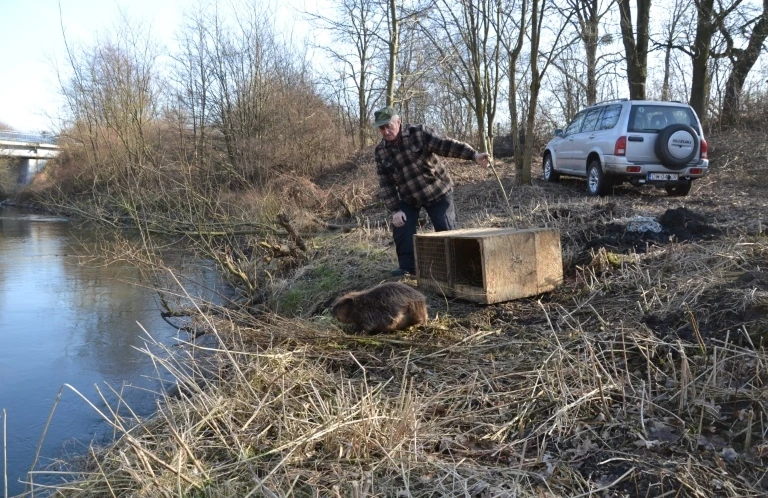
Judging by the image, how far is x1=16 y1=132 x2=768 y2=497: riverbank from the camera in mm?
2539

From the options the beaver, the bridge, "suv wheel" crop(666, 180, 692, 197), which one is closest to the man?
the beaver

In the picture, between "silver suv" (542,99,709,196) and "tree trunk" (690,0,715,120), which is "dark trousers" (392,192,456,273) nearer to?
"silver suv" (542,99,709,196)

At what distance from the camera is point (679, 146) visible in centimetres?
995

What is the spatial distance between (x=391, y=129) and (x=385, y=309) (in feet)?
6.68

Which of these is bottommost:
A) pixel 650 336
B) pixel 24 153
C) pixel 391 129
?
pixel 650 336

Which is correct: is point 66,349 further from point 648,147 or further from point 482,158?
point 648,147

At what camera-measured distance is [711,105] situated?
18188mm

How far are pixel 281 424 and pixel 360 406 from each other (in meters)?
0.41

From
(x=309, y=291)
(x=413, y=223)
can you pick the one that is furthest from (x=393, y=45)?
(x=413, y=223)

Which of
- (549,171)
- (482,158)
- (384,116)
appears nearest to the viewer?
(482,158)

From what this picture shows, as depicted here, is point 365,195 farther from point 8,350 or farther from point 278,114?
point 8,350

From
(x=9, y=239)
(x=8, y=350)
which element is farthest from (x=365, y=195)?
(x=9, y=239)

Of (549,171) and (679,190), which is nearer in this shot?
(679,190)

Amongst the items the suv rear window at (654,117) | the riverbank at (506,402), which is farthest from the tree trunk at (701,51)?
the riverbank at (506,402)
